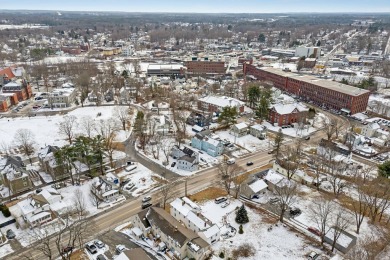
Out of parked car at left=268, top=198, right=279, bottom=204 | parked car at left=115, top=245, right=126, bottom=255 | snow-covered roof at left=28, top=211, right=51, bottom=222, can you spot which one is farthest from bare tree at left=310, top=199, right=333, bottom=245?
snow-covered roof at left=28, top=211, right=51, bottom=222

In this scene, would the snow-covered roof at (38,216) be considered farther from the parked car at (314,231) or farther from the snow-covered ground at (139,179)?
the parked car at (314,231)

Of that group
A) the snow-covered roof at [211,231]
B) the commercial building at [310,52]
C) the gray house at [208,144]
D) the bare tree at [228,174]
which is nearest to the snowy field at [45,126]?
the gray house at [208,144]

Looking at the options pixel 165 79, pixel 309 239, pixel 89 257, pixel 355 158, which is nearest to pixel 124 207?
pixel 89 257

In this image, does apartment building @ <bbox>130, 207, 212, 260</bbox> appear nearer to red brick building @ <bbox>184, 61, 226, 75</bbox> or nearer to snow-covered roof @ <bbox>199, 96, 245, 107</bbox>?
snow-covered roof @ <bbox>199, 96, 245, 107</bbox>

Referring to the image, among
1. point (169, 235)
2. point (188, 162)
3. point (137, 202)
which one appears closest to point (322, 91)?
point (188, 162)

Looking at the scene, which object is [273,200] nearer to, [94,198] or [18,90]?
[94,198]

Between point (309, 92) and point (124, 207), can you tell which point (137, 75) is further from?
point (124, 207)

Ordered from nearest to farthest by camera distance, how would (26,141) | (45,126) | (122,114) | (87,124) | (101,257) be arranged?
(101,257)
(26,141)
(87,124)
(45,126)
(122,114)
